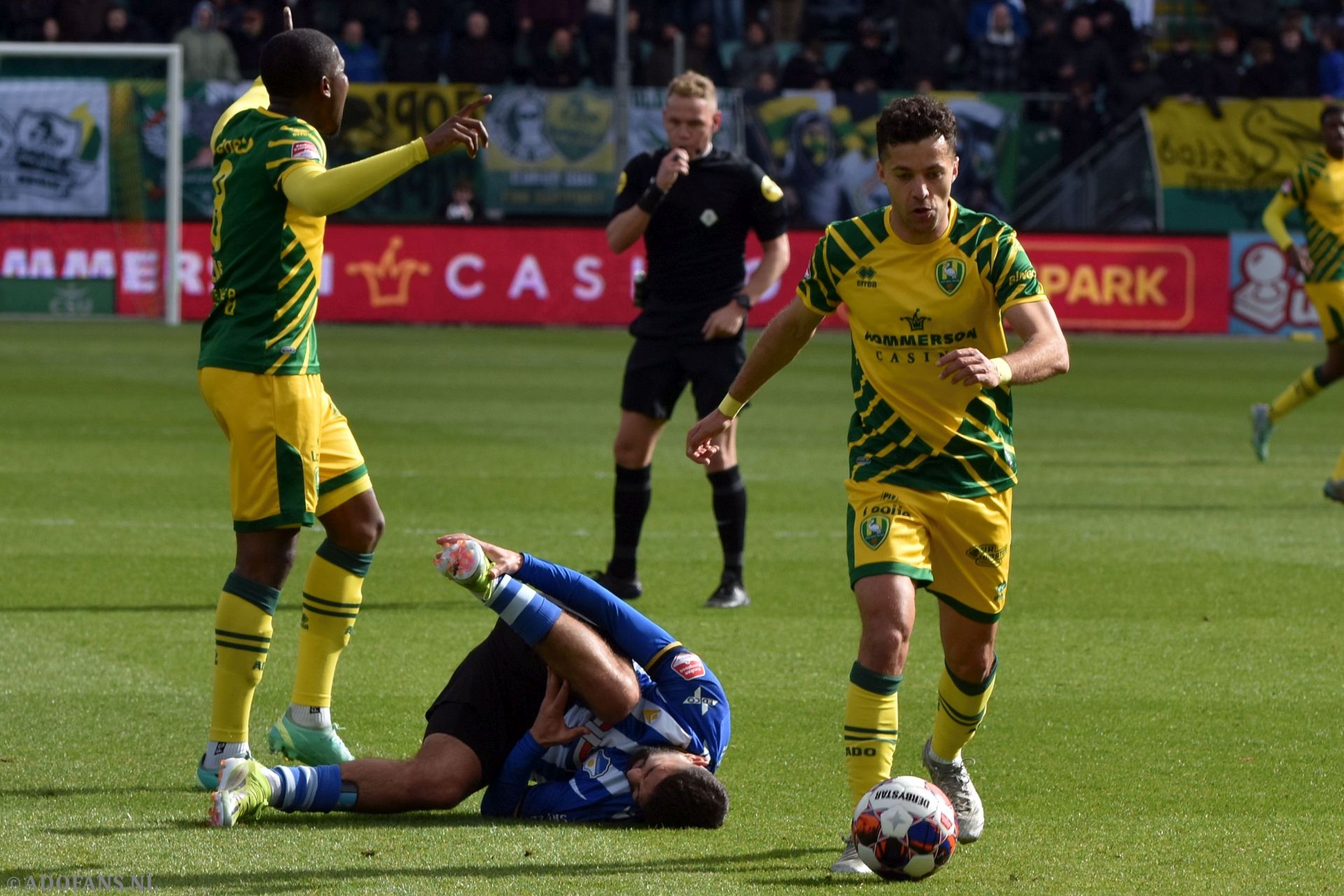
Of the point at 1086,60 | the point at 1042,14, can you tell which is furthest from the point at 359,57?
the point at 1042,14

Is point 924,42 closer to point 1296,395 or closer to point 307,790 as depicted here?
point 1296,395

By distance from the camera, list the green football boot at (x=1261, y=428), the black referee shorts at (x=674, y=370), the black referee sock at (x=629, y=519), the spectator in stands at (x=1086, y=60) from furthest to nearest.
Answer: the spectator in stands at (x=1086, y=60) < the green football boot at (x=1261, y=428) < the black referee sock at (x=629, y=519) < the black referee shorts at (x=674, y=370)

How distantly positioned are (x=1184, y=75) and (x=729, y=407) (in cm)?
2455

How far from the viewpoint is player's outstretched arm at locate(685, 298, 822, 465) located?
5102 millimetres

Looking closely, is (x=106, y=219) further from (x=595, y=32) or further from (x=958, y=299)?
(x=958, y=299)

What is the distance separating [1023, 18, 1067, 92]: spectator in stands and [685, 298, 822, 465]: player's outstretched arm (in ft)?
81.1

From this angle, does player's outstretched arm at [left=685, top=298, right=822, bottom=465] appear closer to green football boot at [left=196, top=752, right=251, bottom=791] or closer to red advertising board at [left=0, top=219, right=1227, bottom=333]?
green football boot at [left=196, top=752, right=251, bottom=791]

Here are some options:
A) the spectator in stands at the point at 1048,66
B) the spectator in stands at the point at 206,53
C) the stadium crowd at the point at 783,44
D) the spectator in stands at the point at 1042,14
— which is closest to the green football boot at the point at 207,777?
the stadium crowd at the point at 783,44

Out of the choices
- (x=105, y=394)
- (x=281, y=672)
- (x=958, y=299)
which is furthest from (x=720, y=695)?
(x=105, y=394)

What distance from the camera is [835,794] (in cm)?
544

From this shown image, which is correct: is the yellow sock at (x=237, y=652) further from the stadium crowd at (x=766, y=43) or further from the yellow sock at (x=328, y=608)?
the stadium crowd at (x=766, y=43)

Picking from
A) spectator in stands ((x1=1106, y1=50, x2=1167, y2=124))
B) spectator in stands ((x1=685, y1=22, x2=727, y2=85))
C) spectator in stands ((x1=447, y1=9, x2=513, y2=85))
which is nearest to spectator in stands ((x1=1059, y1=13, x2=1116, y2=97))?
spectator in stands ((x1=1106, y1=50, x2=1167, y2=124))

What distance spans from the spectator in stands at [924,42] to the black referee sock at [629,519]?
21067 millimetres

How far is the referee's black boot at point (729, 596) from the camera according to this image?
8539 millimetres
